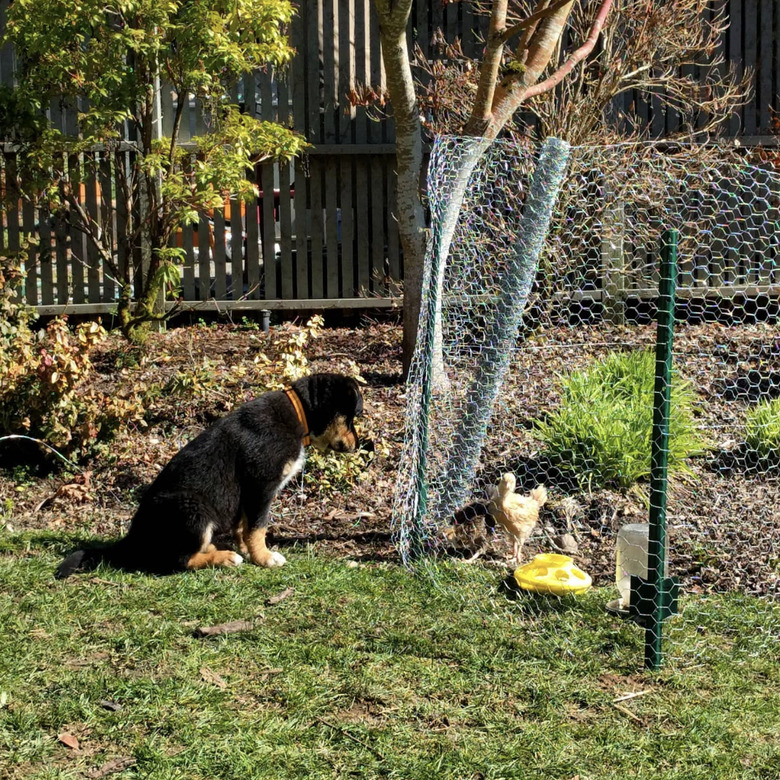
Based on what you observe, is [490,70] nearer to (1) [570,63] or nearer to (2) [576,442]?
(1) [570,63]

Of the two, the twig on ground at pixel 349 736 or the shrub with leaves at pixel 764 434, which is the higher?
the shrub with leaves at pixel 764 434

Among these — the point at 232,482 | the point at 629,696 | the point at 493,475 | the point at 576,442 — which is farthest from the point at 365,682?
the point at 576,442

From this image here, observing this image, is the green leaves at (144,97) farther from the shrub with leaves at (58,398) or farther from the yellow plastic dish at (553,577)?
the yellow plastic dish at (553,577)

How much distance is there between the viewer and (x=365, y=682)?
13.3 ft

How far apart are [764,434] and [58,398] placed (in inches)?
181

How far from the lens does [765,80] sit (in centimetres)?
1073

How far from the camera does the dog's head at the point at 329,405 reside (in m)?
5.55

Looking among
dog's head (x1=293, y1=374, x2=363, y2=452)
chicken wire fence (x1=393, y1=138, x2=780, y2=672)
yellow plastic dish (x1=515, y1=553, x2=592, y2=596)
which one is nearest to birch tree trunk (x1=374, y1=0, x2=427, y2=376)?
chicken wire fence (x1=393, y1=138, x2=780, y2=672)

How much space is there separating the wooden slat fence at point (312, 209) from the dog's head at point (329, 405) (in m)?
4.32

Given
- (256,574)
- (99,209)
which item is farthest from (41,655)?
(99,209)

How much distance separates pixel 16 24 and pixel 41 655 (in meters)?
5.37

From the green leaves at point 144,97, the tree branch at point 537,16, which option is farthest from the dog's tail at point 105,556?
the tree branch at point 537,16

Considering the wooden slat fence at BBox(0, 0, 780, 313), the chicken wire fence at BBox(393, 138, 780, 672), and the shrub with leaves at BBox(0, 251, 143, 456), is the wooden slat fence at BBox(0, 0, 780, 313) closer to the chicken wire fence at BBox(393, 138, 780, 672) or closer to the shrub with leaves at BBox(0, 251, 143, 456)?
the chicken wire fence at BBox(393, 138, 780, 672)

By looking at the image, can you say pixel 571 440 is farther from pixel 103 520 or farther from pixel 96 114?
pixel 96 114
